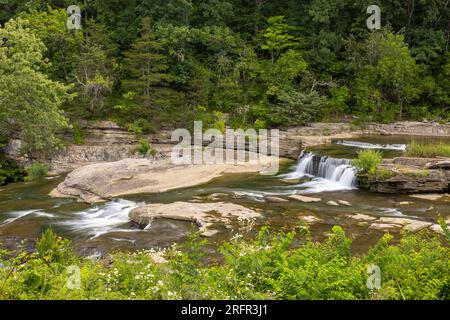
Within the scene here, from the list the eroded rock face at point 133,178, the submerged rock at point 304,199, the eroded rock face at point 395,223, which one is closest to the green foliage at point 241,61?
the eroded rock face at point 133,178

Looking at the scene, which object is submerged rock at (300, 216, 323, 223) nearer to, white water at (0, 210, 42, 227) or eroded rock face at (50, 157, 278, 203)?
eroded rock face at (50, 157, 278, 203)

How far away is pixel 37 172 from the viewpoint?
70.4ft

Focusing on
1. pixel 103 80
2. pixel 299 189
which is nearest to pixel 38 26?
pixel 103 80

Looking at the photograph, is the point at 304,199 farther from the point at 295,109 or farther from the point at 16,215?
the point at 295,109

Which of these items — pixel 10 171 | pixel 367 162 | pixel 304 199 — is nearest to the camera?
Result: pixel 304 199

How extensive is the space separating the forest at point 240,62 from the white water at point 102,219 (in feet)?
36.9

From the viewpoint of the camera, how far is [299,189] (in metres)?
17.0

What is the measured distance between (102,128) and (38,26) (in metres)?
9.13

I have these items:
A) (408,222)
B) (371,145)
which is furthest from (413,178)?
(371,145)

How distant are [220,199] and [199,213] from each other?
7.51ft

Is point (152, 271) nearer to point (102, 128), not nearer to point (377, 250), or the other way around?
point (377, 250)

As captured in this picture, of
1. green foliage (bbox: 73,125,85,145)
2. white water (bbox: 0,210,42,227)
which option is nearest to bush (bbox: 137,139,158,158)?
green foliage (bbox: 73,125,85,145)

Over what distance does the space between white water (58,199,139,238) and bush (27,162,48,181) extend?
26.3 ft

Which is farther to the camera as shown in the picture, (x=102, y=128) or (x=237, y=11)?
(x=237, y=11)
